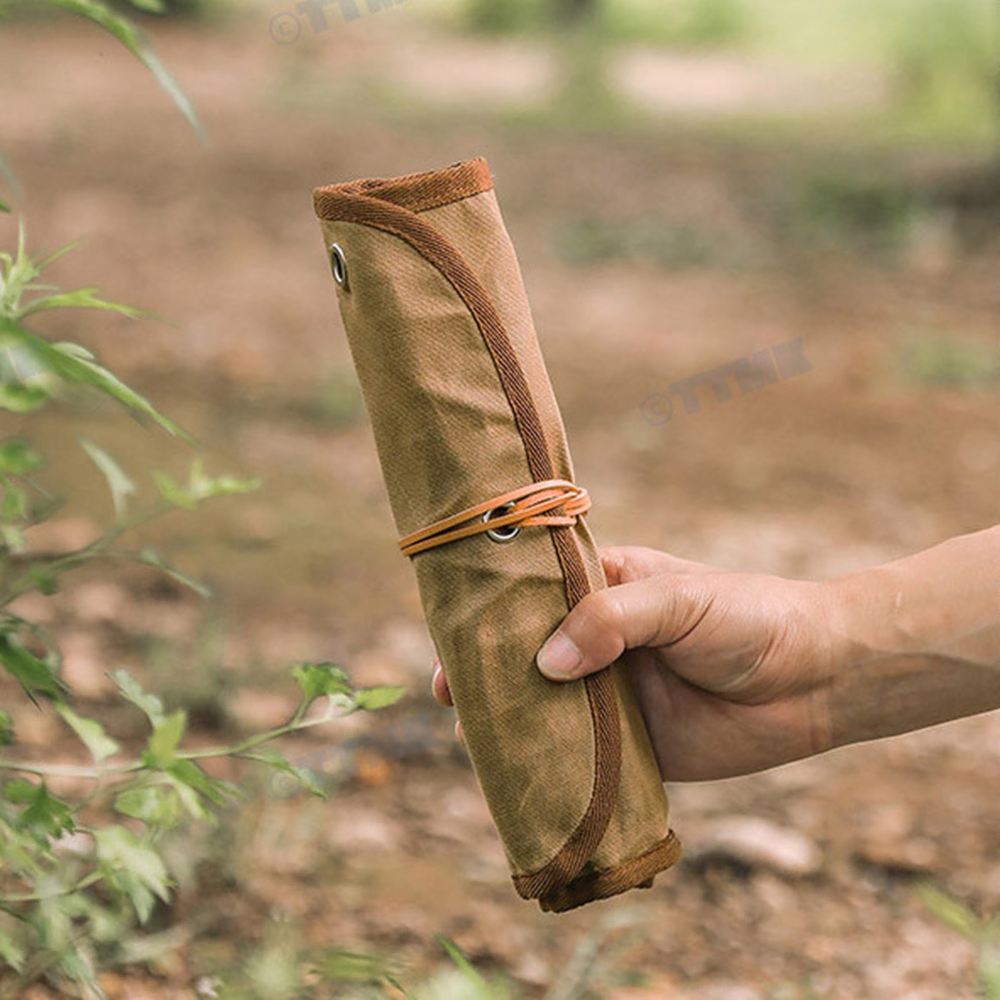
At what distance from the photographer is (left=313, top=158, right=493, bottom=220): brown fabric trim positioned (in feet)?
3.97

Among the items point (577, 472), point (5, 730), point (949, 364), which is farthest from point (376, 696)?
point (949, 364)

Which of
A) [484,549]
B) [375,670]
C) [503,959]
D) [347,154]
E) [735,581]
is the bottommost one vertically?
[503,959]

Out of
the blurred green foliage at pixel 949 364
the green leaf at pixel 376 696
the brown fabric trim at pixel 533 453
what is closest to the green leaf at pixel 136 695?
the green leaf at pixel 376 696

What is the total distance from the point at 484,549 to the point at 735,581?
0.36 m

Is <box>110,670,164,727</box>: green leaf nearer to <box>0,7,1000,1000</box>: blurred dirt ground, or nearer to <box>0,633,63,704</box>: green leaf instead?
<box>0,633,63,704</box>: green leaf

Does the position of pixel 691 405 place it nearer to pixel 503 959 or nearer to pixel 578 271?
pixel 578 271

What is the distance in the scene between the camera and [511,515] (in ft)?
4.07

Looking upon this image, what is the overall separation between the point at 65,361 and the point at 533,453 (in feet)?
1.51

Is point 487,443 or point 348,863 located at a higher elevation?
point 487,443

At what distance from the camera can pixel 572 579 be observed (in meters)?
1.31

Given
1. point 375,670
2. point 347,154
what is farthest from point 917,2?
point 375,670

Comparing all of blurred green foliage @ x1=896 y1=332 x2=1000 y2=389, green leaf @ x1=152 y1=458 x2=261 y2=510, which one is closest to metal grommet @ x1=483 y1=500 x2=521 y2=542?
green leaf @ x1=152 y1=458 x2=261 y2=510

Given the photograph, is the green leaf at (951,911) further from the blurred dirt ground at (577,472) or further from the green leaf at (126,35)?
the green leaf at (126,35)

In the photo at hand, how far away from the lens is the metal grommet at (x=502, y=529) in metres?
1.24
